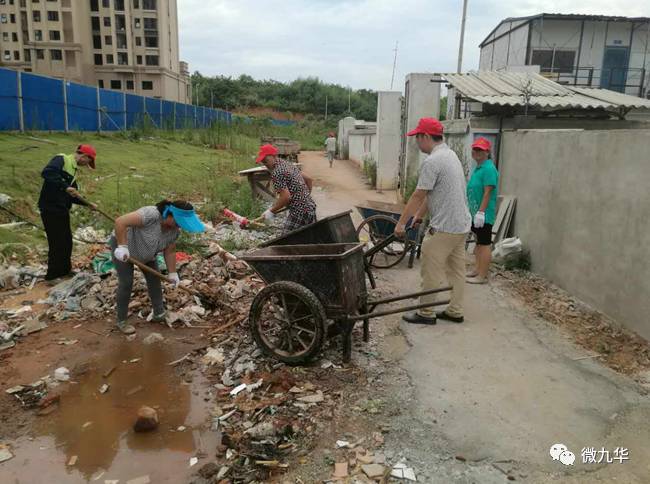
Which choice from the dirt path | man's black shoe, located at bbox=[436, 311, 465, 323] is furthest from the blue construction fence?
the dirt path

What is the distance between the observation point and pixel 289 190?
18.0ft

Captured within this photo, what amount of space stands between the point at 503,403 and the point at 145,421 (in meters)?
2.60

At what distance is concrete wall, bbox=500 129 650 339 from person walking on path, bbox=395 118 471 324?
5.10 feet

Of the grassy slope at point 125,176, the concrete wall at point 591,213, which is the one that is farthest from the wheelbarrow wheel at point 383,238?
the grassy slope at point 125,176

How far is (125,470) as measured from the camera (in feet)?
10.1

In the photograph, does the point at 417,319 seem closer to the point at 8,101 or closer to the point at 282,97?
the point at 8,101

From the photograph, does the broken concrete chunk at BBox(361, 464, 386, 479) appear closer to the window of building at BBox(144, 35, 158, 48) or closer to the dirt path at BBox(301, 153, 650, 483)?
the dirt path at BBox(301, 153, 650, 483)

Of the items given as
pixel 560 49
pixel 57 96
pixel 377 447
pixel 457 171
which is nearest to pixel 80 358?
pixel 377 447

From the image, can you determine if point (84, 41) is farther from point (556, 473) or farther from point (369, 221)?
point (556, 473)

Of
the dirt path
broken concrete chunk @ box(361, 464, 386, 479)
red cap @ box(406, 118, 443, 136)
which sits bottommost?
broken concrete chunk @ box(361, 464, 386, 479)

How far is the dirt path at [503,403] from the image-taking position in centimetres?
302

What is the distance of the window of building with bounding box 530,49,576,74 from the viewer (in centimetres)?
2377

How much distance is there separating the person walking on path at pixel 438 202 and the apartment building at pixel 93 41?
55872 mm

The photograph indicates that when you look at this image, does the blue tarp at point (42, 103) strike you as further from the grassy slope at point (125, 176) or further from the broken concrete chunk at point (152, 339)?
the broken concrete chunk at point (152, 339)
